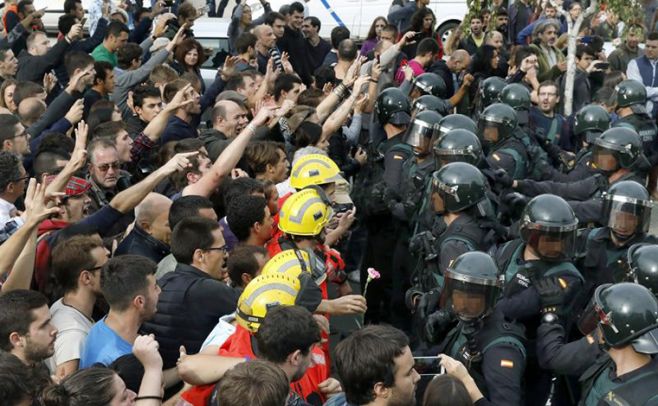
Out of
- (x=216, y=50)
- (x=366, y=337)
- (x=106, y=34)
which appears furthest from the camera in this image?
(x=216, y=50)

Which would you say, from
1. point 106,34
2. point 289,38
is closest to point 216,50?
point 289,38

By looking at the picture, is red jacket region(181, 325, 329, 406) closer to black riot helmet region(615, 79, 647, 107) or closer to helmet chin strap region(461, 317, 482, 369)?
helmet chin strap region(461, 317, 482, 369)

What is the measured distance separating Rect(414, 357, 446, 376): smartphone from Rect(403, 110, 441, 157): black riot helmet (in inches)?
144

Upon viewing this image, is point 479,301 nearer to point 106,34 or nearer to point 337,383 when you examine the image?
point 337,383

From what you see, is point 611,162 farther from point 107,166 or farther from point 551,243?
point 107,166

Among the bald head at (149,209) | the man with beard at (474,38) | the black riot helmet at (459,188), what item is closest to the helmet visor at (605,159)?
the black riot helmet at (459,188)

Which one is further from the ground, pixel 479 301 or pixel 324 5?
pixel 479 301

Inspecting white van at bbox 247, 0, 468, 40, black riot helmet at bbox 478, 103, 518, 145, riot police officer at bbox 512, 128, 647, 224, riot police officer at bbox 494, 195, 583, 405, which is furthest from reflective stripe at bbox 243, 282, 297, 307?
white van at bbox 247, 0, 468, 40

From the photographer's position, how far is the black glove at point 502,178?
29.3 ft

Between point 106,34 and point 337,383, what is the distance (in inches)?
350

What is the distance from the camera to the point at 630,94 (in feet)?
35.1

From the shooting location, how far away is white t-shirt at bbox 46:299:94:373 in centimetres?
556

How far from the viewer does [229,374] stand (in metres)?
4.27

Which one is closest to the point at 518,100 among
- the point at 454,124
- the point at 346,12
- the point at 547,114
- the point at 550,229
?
the point at 547,114
